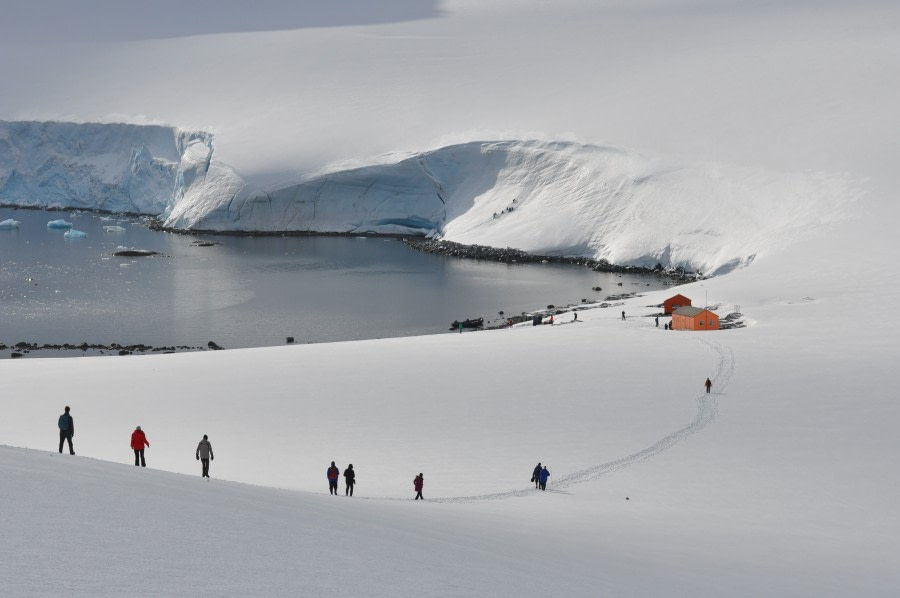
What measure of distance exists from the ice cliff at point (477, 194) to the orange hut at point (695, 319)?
2081cm

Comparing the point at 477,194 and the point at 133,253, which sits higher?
the point at 477,194

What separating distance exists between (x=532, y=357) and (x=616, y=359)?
2.22 m

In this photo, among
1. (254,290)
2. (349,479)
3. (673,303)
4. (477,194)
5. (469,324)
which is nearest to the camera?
(349,479)

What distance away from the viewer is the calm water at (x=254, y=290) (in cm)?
3928

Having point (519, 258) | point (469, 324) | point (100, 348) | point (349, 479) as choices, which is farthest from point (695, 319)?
point (519, 258)

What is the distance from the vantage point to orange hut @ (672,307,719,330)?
2967cm

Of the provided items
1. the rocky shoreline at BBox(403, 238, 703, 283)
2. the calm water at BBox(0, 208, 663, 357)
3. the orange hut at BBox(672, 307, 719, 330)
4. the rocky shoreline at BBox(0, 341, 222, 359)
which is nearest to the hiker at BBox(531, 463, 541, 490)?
the orange hut at BBox(672, 307, 719, 330)

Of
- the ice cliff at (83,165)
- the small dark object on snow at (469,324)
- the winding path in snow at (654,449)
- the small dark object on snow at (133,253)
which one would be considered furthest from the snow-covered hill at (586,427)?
the ice cliff at (83,165)

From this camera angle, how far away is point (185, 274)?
182 feet

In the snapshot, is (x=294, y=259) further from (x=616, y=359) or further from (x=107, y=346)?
(x=616, y=359)

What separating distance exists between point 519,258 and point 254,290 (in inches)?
779

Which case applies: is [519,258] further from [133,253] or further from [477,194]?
[133,253]

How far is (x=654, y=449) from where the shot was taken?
1652 cm

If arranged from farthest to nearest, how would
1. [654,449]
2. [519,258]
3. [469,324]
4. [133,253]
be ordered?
[133,253] < [519,258] < [469,324] < [654,449]
